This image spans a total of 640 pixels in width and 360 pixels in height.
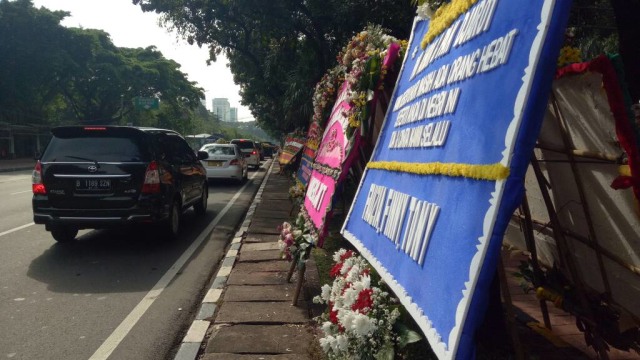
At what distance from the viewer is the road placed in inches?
151

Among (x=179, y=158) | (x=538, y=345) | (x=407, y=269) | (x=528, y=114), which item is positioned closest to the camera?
(x=528, y=114)

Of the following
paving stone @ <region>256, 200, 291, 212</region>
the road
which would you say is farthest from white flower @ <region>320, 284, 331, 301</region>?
paving stone @ <region>256, 200, 291, 212</region>

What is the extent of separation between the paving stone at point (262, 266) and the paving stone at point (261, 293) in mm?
658

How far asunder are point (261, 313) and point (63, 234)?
444 centimetres

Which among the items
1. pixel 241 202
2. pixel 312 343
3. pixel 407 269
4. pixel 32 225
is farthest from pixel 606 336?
pixel 241 202

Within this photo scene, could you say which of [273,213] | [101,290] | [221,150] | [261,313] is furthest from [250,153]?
[261,313]

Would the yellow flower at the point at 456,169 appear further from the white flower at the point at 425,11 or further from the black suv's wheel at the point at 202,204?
the black suv's wheel at the point at 202,204

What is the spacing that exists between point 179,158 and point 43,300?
4013 mm

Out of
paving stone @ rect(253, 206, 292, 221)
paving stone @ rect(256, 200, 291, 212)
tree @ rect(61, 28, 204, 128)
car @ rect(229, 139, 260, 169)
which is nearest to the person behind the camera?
paving stone @ rect(253, 206, 292, 221)

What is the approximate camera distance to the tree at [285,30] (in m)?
13.1

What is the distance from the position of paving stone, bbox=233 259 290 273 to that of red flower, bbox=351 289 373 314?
3066 mm

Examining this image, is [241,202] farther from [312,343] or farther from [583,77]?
[583,77]

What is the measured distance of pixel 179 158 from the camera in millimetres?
8461

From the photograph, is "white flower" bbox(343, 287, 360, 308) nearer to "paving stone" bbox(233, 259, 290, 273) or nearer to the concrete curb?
the concrete curb
